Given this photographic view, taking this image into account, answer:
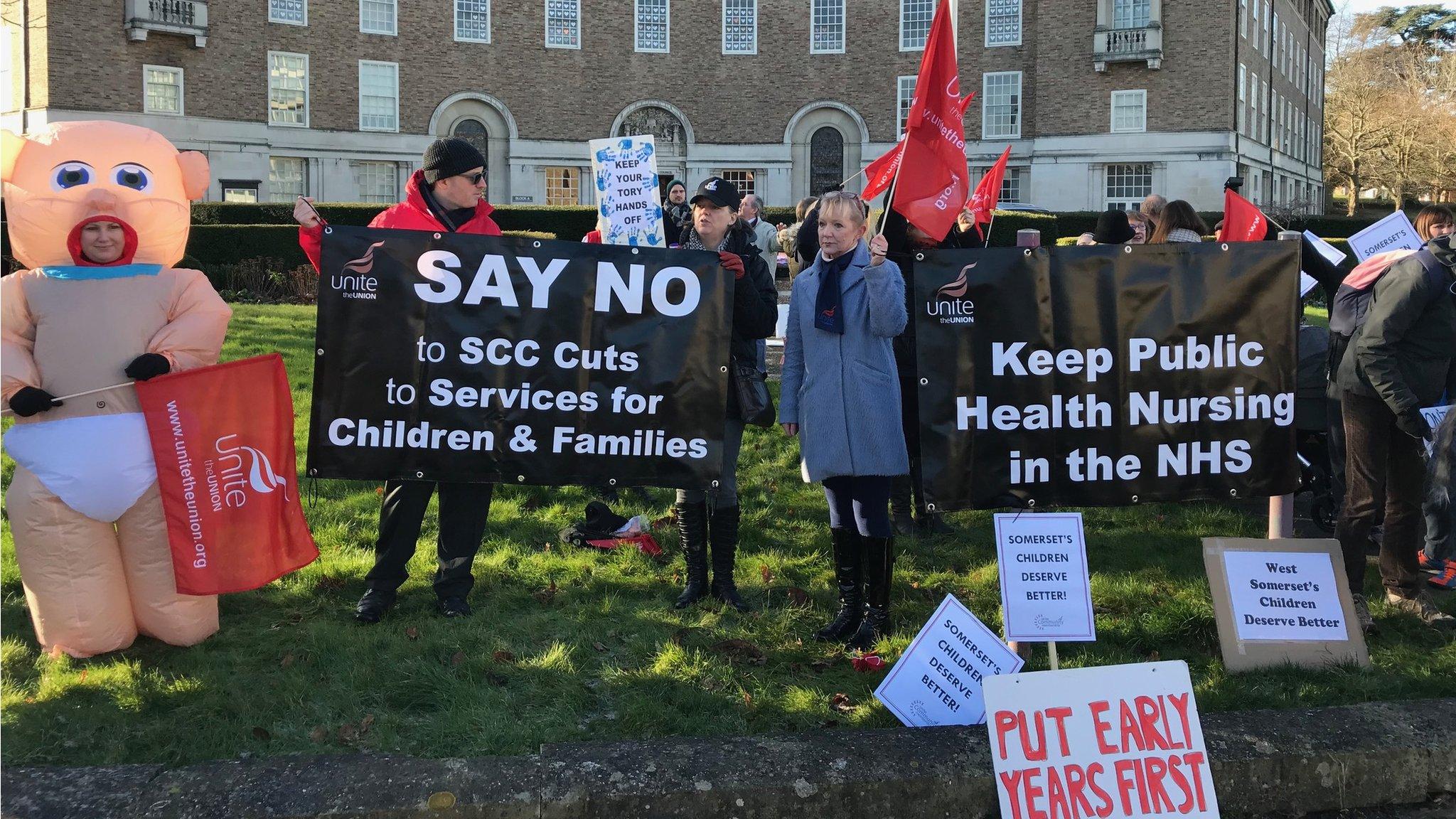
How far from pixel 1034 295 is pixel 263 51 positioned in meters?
37.0

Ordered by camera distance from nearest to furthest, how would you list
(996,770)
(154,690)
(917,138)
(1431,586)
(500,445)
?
(996,770) < (154,690) < (500,445) < (917,138) < (1431,586)

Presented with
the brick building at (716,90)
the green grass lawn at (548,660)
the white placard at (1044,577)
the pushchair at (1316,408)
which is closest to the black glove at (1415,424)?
the green grass lawn at (548,660)

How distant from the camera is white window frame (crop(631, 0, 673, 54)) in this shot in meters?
39.3

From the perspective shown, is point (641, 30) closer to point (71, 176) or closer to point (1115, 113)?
point (1115, 113)

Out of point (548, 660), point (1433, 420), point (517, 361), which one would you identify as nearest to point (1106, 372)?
point (1433, 420)

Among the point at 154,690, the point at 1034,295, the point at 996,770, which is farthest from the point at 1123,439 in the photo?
the point at 154,690

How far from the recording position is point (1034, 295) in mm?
4516

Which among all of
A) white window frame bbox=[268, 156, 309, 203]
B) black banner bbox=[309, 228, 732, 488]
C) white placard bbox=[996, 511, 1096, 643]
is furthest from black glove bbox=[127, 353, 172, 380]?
white window frame bbox=[268, 156, 309, 203]

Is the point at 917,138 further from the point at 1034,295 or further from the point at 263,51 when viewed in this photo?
the point at 263,51

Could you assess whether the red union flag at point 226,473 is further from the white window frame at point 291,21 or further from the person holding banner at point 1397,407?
the white window frame at point 291,21

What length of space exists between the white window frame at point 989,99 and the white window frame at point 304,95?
867 inches

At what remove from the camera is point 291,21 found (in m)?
36.7

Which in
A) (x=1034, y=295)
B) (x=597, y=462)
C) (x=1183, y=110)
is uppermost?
(x=1183, y=110)

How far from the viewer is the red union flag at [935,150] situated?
17.0 ft
